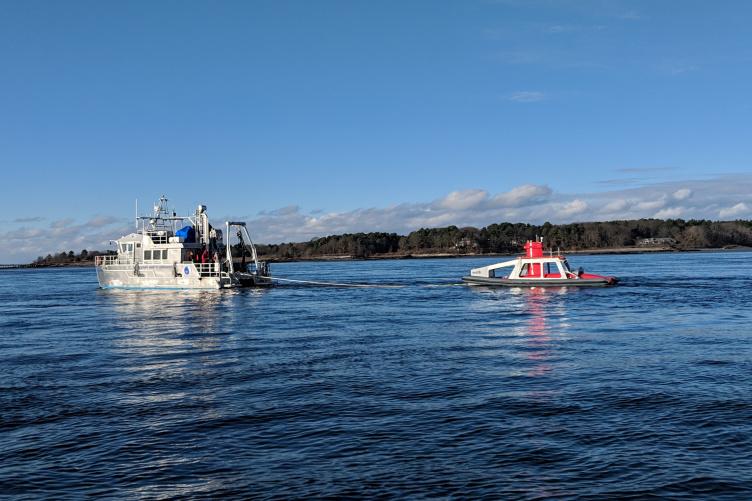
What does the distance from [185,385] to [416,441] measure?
34.5ft

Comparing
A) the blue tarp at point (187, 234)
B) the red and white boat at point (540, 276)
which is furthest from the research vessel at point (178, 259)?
the red and white boat at point (540, 276)

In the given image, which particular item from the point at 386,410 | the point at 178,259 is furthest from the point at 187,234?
the point at 386,410

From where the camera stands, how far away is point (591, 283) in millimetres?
66500

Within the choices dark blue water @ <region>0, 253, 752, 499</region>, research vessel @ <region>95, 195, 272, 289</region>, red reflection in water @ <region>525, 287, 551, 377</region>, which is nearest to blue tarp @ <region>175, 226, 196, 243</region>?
research vessel @ <region>95, 195, 272, 289</region>

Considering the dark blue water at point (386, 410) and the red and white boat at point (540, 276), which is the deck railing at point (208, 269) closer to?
the red and white boat at point (540, 276)

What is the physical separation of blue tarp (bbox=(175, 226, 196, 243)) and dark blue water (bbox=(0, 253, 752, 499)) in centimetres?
3660

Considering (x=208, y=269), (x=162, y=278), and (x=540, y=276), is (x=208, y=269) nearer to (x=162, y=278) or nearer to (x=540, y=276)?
(x=162, y=278)

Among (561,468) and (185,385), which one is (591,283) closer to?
(185,385)

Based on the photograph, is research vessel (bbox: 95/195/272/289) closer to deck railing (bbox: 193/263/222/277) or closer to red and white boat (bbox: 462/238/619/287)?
deck railing (bbox: 193/263/222/277)

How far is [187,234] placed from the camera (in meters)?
75.9

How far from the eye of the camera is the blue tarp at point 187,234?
248ft

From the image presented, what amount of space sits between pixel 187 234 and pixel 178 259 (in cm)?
311

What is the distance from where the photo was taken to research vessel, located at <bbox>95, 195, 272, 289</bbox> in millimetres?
73938

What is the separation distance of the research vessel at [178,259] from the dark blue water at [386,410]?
3417 cm
